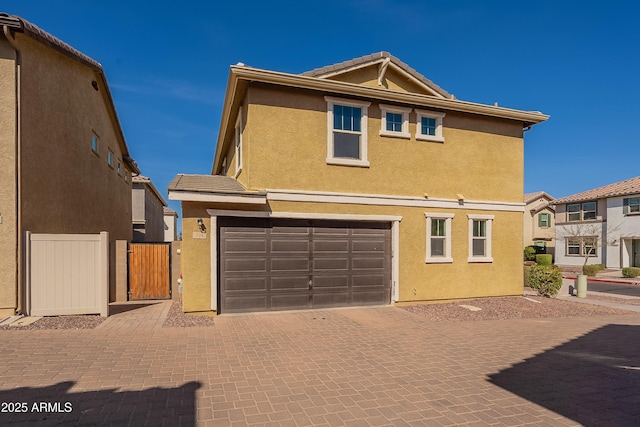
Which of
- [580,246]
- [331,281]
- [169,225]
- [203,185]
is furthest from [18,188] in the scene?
[169,225]

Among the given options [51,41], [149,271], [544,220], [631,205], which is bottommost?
[149,271]

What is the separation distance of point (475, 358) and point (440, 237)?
5.71m

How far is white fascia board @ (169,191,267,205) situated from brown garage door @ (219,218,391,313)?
765mm

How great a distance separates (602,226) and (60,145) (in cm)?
3644

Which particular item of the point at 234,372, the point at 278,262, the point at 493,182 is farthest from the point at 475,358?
the point at 493,182

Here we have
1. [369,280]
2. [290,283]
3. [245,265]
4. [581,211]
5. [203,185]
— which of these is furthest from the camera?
[581,211]

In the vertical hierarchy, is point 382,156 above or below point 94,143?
below

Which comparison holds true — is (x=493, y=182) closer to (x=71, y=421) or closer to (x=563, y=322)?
(x=563, y=322)

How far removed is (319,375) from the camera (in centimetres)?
530

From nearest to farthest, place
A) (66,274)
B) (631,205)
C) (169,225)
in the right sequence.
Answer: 1. (66,274)
2. (631,205)
3. (169,225)

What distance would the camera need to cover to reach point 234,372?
5.34m

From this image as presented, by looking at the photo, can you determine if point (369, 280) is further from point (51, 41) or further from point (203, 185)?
point (51, 41)

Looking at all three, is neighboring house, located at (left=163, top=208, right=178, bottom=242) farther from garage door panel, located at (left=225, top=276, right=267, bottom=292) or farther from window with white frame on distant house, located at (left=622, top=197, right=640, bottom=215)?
window with white frame on distant house, located at (left=622, top=197, right=640, bottom=215)

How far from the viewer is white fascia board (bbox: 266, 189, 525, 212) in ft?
31.8
